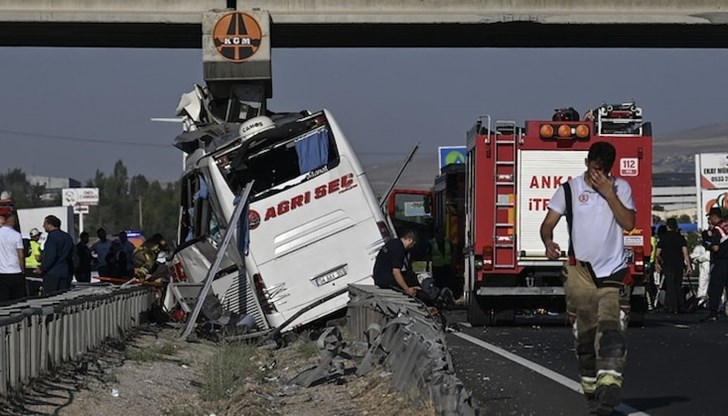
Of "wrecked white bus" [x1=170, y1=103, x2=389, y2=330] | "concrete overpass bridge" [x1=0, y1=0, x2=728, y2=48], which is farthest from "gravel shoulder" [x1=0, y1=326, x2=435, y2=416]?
"concrete overpass bridge" [x1=0, y1=0, x2=728, y2=48]

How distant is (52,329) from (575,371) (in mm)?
4929

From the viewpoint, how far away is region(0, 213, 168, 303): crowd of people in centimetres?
1955

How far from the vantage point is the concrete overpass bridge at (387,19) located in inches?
1225

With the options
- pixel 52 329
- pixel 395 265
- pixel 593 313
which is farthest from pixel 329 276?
pixel 593 313

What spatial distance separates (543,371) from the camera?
48.6 feet

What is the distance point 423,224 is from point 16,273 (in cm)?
1512

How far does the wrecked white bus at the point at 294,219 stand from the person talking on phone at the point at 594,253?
11.1 metres

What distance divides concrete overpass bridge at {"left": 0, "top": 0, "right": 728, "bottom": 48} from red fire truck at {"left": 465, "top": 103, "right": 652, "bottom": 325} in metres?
7.98

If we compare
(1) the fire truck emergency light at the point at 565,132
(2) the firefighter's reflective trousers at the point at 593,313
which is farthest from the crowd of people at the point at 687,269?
(2) the firefighter's reflective trousers at the point at 593,313

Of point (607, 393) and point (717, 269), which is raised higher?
point (607, 393)

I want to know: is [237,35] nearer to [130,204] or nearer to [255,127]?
[255,127]

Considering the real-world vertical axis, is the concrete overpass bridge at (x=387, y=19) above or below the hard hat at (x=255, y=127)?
above

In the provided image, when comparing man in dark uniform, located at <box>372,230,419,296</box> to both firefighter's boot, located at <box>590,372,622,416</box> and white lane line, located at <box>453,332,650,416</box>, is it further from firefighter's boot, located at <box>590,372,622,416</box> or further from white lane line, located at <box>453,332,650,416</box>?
firefighter's boot, located at <box>590,372,622,416</box>

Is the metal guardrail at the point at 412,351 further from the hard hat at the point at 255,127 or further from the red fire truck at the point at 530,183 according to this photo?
the red fire truck at the point at 530,183
